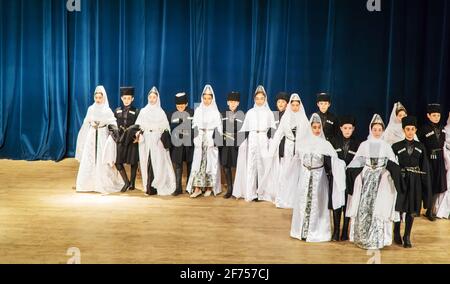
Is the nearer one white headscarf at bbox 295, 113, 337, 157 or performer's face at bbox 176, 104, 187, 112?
white headscarf at bbox 295, 113, 337, 157

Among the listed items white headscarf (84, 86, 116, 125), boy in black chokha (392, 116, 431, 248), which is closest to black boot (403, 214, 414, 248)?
boy in black chokha (392, 116, 431, 248)

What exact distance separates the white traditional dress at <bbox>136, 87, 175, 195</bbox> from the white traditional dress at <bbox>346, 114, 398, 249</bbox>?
2993 millimetres

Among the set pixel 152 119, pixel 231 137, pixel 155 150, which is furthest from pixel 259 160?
pixel 152 119

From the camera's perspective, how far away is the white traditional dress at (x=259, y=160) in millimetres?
7816

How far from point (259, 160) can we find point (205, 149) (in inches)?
28.7

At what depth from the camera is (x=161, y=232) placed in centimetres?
620

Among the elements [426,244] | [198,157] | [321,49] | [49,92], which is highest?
[321,49]

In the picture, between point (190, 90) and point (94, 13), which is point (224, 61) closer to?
point (190, 90)

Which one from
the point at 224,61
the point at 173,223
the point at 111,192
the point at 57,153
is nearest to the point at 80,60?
the point at 57,153

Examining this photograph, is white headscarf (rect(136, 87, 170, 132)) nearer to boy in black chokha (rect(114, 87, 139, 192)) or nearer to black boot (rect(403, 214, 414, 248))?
boy in black chokha (rect(114, 87, 139, 192))

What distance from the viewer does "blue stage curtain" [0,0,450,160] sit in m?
9.40

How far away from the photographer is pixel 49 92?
1069cm

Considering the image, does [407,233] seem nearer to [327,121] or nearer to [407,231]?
[407,231]

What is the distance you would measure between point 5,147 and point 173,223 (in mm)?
5513
